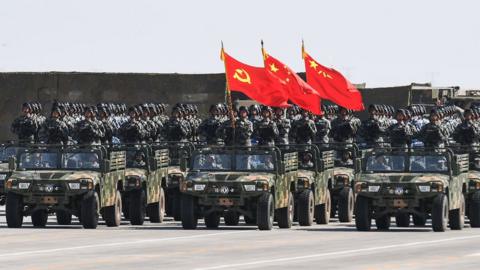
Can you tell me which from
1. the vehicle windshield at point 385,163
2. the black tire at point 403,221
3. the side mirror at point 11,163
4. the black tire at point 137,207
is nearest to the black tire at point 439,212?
the vehicle windshield at point 385,163

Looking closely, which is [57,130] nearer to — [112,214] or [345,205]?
[112,214]

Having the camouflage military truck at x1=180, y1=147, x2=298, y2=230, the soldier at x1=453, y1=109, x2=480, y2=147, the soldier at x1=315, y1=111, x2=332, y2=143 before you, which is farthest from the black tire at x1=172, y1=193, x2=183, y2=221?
the soldier at x1=453, y1=109, x2=480, y2=147

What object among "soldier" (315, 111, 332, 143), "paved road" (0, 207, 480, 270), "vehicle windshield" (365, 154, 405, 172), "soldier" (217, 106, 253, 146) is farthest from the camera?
"soldier" (315, 111, 332, 143)

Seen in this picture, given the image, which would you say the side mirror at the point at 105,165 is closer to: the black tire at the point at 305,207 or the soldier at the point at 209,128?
the black tire at the point at 305,207

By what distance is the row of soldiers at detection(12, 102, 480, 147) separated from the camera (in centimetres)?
3872

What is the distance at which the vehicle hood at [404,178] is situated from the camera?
34.2 m

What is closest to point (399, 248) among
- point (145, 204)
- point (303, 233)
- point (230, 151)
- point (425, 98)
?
point (303, 233)

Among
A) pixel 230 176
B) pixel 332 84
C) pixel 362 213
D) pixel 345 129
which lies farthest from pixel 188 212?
pixel 332 84

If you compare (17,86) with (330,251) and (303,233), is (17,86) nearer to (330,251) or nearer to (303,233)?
(303,233)

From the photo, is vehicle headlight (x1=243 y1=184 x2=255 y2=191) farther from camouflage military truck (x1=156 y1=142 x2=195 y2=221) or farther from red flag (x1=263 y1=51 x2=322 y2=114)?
red flag (x1=263 y1=51 x2=322 y2=114)

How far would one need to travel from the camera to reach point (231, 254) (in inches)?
1067

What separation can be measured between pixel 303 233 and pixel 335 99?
1280 centimetres

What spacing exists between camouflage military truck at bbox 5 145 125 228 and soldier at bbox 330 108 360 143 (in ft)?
23.4

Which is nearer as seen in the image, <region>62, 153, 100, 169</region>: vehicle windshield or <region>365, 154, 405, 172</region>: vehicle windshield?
<region>365, 154, 405, 172</region>: vehicle windshield
